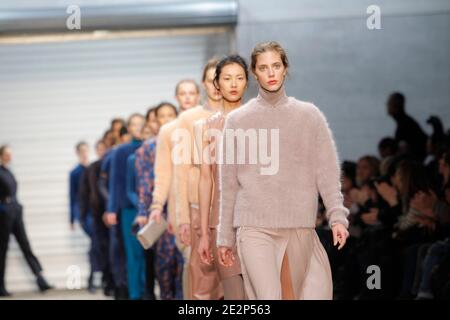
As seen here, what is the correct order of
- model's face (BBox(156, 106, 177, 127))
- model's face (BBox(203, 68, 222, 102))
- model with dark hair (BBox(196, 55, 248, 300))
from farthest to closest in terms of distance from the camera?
model's face (BBox(156, 106, 177, 127)) < model's face (BBox(203, 68, 222, 102)) < model with dark hair (BBox(196, 55, 248, 300))

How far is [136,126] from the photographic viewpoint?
8750mm

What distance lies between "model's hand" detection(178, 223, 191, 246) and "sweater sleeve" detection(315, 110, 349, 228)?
132 cm

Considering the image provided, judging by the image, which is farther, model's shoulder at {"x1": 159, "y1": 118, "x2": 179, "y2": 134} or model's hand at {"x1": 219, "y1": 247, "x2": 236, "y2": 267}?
model's shoulder at {"x1": 159, "y1": 118, "x2": 179, "y2": 134}

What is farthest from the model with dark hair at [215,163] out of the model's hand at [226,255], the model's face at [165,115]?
the model's face at [165,115]

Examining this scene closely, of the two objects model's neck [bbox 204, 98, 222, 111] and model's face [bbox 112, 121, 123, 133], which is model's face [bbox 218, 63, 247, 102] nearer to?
model's neck [bbox 204, 98, 222, 111]

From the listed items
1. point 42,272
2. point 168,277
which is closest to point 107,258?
point 42,272

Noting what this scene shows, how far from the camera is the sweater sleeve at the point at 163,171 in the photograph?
22.6 feet

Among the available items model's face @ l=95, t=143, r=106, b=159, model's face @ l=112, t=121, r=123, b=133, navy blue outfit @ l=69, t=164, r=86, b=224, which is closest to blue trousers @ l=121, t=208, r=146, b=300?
model's face @ l=112, t=121, r=123, b=133

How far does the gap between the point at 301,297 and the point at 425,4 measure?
4067 millimetres

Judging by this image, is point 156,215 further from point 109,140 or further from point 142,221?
point 109,140

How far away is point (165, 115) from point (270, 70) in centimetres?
297

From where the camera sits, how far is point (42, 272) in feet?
33.8

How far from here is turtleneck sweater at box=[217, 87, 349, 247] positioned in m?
4.80

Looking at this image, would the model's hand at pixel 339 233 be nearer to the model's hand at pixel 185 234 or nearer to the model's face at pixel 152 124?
the model's hand at pixel 185 234
